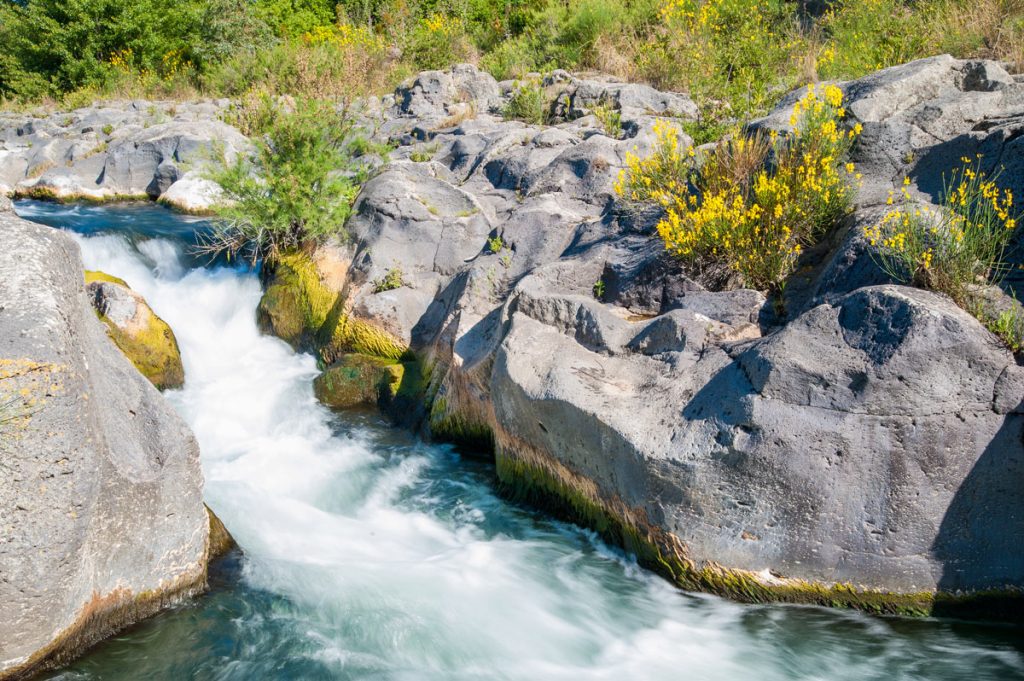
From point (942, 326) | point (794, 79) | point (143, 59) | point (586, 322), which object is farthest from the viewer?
point (143, 59)

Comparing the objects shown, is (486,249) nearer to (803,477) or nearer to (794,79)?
(803,477)

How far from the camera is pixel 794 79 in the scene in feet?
37.6

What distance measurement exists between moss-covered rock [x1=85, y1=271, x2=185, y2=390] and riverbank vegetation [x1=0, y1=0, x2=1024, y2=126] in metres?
5.42

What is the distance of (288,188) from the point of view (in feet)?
30.5

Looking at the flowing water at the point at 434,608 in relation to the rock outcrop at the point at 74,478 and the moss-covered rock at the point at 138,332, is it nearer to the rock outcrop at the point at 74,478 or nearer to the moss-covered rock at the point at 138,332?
the rock outcrop at the point at 74,478

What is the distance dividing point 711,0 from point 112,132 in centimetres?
1316

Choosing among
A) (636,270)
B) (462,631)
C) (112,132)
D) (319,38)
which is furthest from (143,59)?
(462,631)

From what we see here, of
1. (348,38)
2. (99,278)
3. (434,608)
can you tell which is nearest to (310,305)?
(99,278)

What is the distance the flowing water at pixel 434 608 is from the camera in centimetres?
441

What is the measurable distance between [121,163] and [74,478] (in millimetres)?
12660

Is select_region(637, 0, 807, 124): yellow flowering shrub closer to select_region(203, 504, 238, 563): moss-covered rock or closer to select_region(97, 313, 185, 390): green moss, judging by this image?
select_region(97, 313, 185, 390): green moss

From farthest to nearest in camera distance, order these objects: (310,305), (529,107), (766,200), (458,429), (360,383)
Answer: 1. (529,107)
2. (310,305)
3. (360,383)
4. (458,429)
5. (766,200)

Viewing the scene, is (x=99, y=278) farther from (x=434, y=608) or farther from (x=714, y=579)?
(x=714, y=579)

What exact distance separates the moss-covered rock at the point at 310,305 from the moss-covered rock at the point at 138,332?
4.11ft
